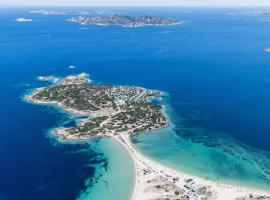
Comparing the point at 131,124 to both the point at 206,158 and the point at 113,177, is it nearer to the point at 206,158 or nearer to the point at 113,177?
the point at 206,158

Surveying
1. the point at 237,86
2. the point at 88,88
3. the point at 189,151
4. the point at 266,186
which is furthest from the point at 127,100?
the point at 266,186

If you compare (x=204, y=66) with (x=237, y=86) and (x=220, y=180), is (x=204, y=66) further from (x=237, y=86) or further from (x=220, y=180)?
(x=220, y=180)

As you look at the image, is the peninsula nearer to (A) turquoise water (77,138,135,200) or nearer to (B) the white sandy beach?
(B) the white sandy beach

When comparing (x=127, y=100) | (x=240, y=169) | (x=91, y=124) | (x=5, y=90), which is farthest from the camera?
(x=5, y=90)

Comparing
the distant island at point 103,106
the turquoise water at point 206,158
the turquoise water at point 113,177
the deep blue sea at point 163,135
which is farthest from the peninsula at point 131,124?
the deep blue sea at point 163,135

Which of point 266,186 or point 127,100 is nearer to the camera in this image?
point 266,186
